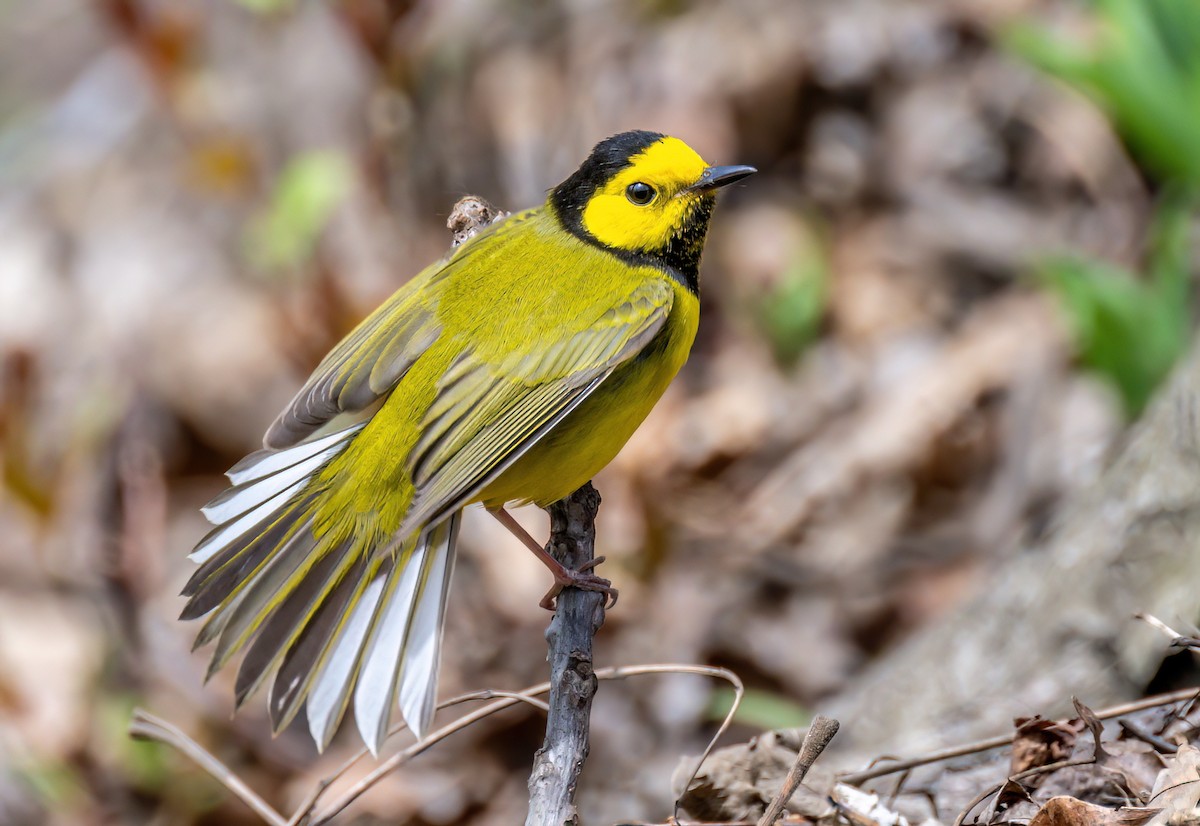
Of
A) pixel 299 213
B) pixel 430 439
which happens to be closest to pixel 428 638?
pixel 430 439

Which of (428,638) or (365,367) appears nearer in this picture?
(428,638)

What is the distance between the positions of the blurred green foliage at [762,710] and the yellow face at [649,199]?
1540 mm

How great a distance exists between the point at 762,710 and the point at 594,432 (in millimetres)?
1700

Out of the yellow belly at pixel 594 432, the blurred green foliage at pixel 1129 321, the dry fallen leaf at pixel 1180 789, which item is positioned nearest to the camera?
the dry fallen leaf at pixel 1180 789

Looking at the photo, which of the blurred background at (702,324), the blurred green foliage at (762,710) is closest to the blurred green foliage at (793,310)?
the blurred background at (702,324)

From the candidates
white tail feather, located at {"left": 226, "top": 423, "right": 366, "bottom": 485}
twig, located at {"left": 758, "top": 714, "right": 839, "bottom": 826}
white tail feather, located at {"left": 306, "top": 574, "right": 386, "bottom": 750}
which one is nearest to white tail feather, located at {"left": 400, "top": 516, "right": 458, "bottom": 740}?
white tail feather, located at {"left": 306, "top": 574, "right": 386, "bottom": 750}

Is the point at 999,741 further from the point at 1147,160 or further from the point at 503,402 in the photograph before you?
the point at 1147,160

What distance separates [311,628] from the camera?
2682mm

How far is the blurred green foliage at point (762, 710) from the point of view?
13.4 ft

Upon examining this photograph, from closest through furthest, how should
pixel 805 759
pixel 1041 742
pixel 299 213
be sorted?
pixel 805 759 → pixel 1041 742 → pixel 299 213

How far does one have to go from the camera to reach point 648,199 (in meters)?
3.26

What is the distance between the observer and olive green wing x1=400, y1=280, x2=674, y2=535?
2.67 m

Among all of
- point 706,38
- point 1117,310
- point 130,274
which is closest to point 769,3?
point 706,38

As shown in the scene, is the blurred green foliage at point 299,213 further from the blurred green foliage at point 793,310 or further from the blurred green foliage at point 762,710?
the blurred green foliage at point 762,710
